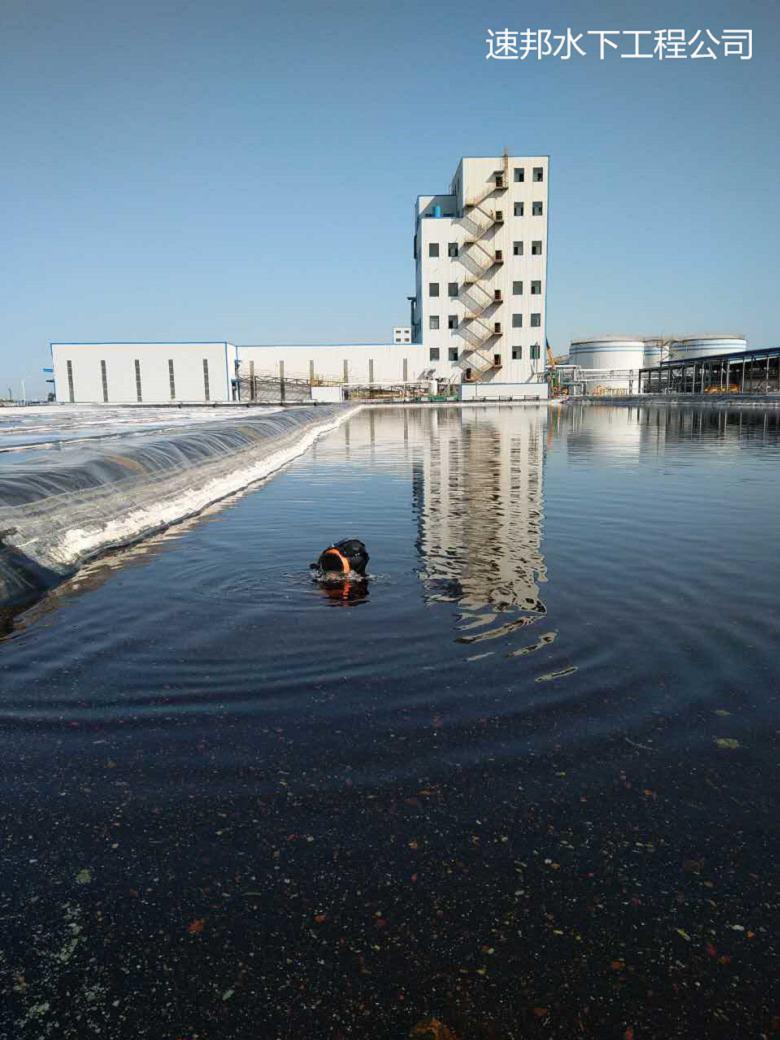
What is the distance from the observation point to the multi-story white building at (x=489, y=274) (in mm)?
65688

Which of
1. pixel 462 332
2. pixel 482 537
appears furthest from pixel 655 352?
pixel 482 537

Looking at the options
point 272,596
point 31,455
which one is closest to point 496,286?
point 31,455

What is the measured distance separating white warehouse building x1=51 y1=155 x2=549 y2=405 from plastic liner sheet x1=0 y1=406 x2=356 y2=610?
53.6 meters

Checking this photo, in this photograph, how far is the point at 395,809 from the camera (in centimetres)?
273

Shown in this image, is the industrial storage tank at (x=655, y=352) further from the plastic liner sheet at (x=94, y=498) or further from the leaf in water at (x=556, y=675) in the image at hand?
the leaf in water at (x=556, y=675)

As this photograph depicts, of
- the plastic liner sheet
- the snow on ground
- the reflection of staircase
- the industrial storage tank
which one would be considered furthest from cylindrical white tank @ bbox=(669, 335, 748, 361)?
the plastic liner sheet

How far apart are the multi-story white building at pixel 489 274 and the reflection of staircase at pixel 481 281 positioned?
Result: 0.31 feet

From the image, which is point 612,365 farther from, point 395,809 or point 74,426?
point 395,809

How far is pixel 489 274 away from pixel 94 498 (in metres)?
65.0

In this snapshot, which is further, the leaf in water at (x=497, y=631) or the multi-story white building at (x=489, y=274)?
the multi-story white building at (x=489, y=274)

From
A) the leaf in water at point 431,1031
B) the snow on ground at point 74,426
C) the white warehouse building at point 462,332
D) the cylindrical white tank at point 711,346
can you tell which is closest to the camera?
the leaf in water at point 431,1031

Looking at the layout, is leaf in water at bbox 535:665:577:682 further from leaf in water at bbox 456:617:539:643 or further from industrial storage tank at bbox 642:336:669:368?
industrial storage tank at bbox 642:336:669:368

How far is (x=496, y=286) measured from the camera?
2653 inches

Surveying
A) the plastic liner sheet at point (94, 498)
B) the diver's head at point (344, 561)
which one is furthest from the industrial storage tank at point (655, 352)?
the diver's head at point (344, 561)
